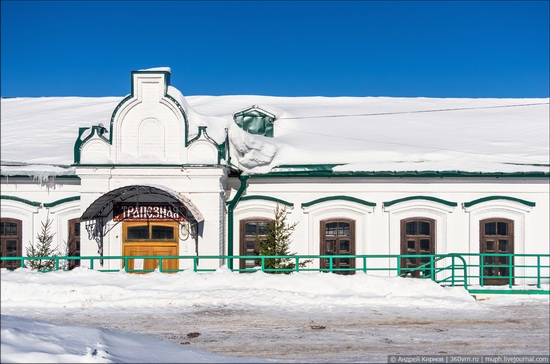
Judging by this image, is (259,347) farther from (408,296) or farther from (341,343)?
(408,296)

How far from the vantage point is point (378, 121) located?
19469 mm

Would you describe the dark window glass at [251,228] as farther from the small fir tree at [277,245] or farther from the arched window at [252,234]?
the small fir tree at [277,245]

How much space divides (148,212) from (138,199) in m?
0.45

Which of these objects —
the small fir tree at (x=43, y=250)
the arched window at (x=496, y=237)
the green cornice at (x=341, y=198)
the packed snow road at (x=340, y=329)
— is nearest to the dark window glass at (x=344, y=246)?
the green cornice at (x=341, y=198)

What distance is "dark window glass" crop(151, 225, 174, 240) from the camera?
14.1 m

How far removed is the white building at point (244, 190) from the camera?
13453mm

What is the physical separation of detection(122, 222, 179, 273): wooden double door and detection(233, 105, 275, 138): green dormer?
4.98 m

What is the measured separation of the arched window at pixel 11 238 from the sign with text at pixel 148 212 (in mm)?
3439

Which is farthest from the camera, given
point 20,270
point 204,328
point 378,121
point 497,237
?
point 378,121

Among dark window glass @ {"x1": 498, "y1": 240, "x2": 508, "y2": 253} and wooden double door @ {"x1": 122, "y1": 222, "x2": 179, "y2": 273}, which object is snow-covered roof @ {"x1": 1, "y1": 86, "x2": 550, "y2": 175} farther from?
wooden double door @ {"x1": 122, "y1": 222, "x2": 179, "y2": 273}

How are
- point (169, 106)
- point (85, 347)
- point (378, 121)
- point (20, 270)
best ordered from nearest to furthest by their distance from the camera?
point (85, 347), point (20, 270), point (169, 106), point (378, 121)

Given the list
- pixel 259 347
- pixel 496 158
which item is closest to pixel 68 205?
pixel 259 347

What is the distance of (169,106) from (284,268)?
5.34 meters

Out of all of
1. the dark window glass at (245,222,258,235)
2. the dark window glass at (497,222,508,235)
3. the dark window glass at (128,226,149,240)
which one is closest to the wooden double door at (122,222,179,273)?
the dark window glass at (128,226,149,240)
